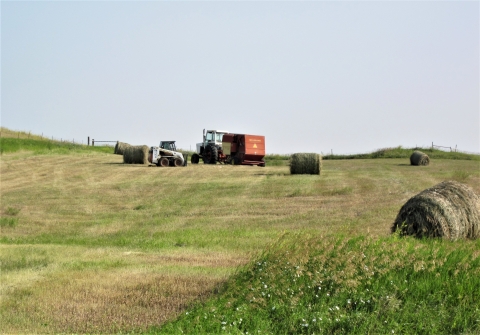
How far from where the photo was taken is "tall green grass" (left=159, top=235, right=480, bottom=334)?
7668mm

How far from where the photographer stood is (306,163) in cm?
3269

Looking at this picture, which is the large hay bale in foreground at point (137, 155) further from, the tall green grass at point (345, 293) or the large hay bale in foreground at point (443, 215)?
the tall green grass at point (345, 293)

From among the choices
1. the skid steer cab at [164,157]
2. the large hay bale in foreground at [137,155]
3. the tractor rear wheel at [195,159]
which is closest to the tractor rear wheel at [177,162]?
the skid steer cab at [164,157]

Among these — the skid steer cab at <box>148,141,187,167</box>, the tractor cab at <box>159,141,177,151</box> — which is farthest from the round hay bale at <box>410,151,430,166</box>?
the tractor cab at <box>159,141,177,151</box>

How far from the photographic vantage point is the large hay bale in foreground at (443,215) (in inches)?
506

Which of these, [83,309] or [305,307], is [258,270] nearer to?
[305,307]

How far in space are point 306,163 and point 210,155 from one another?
1252 cm

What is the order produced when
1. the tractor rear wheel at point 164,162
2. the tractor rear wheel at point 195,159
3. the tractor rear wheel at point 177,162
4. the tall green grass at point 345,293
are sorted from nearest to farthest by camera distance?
the tall green grass at point 345,293 → the tractor rear wheel at point 164,162 → the tractor rear wheel at point 177,162 → the tractor rear wheel at point 195,159

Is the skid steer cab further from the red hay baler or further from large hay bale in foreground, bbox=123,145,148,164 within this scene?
the red hay baler

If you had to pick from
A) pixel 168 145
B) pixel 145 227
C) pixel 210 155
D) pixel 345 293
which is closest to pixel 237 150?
pixel 210 155

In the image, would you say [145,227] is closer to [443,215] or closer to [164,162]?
[443,215]

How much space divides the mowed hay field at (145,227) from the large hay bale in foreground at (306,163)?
2.64ft

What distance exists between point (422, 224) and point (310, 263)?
471 cm

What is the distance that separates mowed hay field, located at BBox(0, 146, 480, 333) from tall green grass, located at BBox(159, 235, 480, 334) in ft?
2.10
